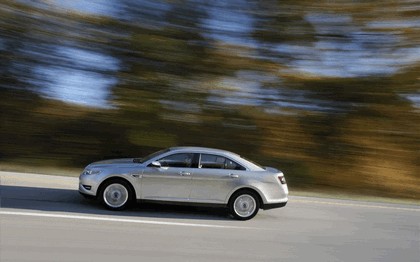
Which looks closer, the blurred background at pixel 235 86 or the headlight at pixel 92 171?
the headlight at pixel 92 171

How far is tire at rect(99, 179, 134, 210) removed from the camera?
8.86 metres

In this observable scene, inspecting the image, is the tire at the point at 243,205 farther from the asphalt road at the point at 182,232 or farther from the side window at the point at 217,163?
the side window at the point at 217,163

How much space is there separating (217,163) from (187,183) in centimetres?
72

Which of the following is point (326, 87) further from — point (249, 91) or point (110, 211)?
point (110, 211)

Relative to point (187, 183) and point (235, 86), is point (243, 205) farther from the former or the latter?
point (235, 86)

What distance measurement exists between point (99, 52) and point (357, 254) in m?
11.8

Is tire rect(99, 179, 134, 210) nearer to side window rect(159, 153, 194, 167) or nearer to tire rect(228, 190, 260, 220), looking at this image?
side window rect(159, 153, 194, 167)

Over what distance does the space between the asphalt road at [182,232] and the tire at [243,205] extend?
0.20 metres

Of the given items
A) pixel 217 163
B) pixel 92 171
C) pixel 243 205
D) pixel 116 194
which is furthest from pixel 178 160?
pixel 92 171

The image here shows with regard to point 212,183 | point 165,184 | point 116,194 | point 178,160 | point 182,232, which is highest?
point 178,160

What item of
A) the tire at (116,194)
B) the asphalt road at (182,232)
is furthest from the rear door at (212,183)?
the tire at (116,194)

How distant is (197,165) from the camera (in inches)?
359

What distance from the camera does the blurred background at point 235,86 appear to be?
1582cm

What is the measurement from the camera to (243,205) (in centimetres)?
909
